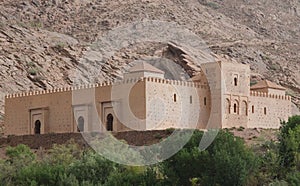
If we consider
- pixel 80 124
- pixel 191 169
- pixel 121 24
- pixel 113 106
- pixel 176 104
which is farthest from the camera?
pixel 121 24

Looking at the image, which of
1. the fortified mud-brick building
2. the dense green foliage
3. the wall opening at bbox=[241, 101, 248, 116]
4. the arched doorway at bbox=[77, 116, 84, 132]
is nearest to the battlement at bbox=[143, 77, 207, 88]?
the fortified mud-brick building

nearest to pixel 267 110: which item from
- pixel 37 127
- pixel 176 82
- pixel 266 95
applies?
pixel 266 95

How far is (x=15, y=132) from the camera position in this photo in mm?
51688

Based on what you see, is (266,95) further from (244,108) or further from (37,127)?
(37,127)

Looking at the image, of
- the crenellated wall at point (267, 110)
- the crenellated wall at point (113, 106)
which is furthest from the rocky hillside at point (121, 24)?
the crenellated wall at point (267, 110)

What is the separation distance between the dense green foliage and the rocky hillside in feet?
63.1

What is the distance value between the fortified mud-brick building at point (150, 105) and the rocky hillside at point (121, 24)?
28.0 feet

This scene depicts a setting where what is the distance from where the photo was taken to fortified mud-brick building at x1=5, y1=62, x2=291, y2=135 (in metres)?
47.0

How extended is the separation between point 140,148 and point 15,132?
360 inches

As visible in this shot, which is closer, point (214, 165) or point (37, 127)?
point (214, 165)

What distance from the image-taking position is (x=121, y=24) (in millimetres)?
77188

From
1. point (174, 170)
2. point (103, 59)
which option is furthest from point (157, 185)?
point (103, 59)

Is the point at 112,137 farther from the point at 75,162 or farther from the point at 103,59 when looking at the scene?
the point at 103,59

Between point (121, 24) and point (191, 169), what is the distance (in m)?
38.2
